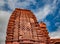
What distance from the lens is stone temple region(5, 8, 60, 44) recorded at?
2597 centimetres

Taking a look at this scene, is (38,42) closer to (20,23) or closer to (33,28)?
(33,28)

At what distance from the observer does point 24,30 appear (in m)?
27.0

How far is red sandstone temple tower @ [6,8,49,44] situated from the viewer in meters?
25.9

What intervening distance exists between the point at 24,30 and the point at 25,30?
0.17 m

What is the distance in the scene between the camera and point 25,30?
27.1 m

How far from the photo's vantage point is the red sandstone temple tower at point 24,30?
85.1 feet

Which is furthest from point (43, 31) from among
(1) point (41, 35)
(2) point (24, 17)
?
(2) point (24, 17)

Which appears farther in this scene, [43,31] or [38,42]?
[43,31]

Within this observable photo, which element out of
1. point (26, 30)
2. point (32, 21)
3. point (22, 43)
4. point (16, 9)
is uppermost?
point (16, 9)

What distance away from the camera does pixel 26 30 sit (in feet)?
89.2

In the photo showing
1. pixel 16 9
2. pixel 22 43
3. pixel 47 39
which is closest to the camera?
pixel 22 43

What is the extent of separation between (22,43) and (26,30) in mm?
2509

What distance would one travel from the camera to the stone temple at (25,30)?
26.0m

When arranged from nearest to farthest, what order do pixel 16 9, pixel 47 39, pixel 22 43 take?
pixel 22 43, pixel 47 39, pixel 16 9
